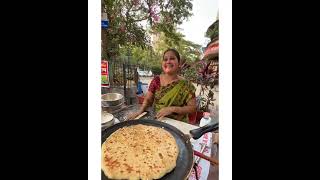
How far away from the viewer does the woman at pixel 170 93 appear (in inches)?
69.4

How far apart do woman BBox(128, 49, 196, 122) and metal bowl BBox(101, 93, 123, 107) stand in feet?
0.30

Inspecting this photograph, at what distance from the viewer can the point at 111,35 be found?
5.68 feet

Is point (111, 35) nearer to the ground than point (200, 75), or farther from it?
farther from it

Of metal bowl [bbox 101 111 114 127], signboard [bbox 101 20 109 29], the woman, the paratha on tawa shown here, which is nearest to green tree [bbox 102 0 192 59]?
signboard [bbox 101 20 109 29]

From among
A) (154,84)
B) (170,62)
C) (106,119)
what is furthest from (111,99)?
(170,62)

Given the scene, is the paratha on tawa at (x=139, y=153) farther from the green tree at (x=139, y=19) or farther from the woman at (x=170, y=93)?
the green tree at (x=139, y=19)

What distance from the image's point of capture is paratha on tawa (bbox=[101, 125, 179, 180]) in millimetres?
1661

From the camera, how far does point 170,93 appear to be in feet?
5.83

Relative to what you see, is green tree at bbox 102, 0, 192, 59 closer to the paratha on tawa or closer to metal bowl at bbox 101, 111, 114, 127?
metal bowl at bbox 101, 111, 114, 127

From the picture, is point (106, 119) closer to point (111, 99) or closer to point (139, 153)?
point (111, 99)
